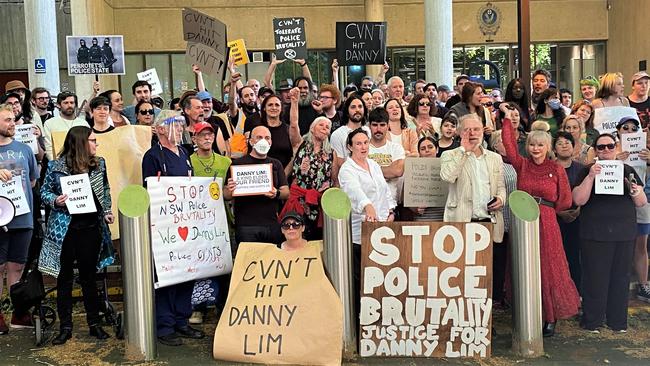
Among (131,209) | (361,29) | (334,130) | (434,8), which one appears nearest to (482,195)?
(334,130)

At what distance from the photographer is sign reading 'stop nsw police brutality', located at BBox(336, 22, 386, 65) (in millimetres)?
10097

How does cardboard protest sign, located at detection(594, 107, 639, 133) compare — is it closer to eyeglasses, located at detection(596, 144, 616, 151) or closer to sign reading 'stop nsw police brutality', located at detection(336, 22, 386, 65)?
eyeglasses, located at detection(596, 144, 616, 151)

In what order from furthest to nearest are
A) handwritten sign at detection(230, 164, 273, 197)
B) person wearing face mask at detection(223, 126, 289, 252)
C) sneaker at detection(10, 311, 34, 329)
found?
sneaker at detection(10, 311, 34, 329)
person wearing face mask at detection(223, 126, 289, 252)
handwritten sign at detection(230, 164, 273, 197)

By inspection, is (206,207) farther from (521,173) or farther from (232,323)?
(521,173)

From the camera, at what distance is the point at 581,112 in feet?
25.5

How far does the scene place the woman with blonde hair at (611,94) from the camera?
7895mm

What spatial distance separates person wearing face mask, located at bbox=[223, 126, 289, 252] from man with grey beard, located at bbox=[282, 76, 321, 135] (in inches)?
77.0

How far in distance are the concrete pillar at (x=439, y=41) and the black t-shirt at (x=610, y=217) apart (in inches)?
321

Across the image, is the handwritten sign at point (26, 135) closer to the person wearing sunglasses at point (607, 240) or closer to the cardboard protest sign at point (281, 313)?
the cardboard protest sign at point (281, 313)

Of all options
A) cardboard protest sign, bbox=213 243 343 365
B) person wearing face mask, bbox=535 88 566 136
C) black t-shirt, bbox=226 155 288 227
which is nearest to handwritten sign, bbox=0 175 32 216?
black t-shirt, bbox=226 155 288 227

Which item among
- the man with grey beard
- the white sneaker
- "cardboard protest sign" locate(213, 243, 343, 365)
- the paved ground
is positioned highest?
the man with grey beard

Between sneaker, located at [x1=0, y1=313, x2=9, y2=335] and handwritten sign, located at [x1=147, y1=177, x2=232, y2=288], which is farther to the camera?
sneaker, located at [x1=0, y1=313, x2=9, y2=335]

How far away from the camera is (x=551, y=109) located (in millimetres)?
7797

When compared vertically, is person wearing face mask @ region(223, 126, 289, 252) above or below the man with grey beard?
below
